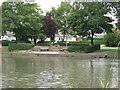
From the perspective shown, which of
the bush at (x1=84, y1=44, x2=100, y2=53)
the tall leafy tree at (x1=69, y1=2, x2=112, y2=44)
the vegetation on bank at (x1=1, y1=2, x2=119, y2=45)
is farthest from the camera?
the bush at (x1=84, y1=44, x2=100, y2=53)

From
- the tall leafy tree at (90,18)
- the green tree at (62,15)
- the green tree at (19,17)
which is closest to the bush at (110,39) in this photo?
the green tree at (62,15)

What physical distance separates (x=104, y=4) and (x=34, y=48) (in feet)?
45.1

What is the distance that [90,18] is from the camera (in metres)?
34.9

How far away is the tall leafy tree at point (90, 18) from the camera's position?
3272 cm

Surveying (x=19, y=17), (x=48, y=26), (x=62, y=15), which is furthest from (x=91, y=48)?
(x=62, y=15)

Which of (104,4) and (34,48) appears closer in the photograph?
(104,4)

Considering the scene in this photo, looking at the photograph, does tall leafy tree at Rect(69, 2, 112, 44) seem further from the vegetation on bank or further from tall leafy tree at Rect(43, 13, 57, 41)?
tall leafy tree at Rect(43, 13, 57, 41)

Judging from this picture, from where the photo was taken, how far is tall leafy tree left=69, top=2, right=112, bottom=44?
32.7 m

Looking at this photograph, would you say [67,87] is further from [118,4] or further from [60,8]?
[60,8]

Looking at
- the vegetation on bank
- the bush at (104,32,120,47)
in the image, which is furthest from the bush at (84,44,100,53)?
the bush at (104,32,120,47)

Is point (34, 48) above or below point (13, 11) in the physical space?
below

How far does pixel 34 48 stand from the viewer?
4059 cm

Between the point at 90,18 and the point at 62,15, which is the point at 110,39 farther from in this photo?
the point at 90,18

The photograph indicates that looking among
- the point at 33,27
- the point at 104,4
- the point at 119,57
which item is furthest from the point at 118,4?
the point at 33,27
